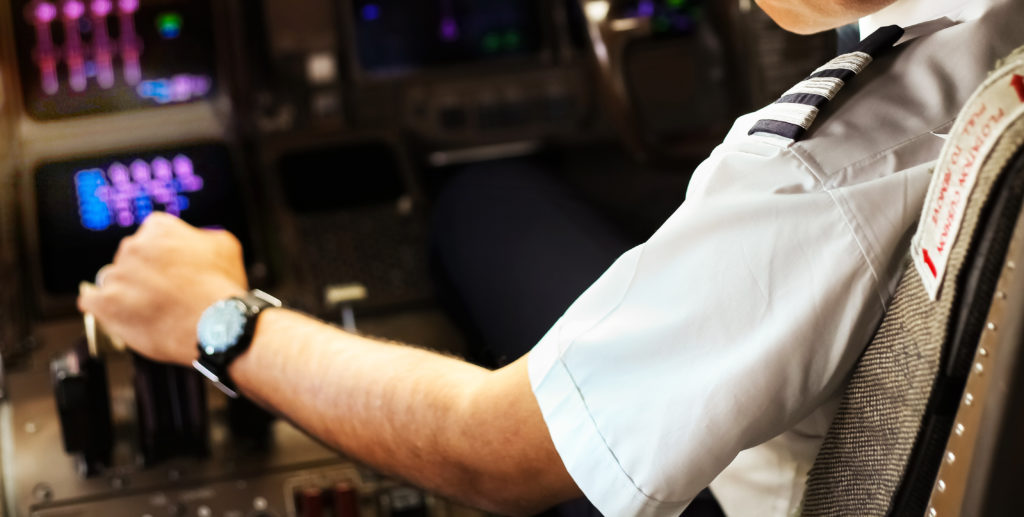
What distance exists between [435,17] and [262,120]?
0.34 m

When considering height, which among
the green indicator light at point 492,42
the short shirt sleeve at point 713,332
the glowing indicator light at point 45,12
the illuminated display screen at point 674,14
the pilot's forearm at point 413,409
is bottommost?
the pilot's forearm at point 413,409

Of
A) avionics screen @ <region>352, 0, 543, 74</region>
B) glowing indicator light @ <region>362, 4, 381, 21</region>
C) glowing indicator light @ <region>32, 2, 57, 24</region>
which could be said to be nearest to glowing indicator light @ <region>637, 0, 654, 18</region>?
avionics screen @ <region>352, 0, 543, 74</region>

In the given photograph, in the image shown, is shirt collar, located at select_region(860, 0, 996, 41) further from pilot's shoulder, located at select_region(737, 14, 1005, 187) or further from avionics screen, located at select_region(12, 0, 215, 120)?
avionics screen, located at select_region(12, 0, 215, 120)

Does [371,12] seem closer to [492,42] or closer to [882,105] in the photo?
[492,42]

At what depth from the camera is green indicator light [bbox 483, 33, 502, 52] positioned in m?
1.97

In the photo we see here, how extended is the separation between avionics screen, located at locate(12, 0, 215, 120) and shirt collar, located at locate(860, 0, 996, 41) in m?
1.20

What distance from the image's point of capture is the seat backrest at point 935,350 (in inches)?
24.6

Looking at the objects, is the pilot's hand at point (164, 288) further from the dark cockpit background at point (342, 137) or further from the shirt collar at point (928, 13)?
the shirt collar at point (928, 13)

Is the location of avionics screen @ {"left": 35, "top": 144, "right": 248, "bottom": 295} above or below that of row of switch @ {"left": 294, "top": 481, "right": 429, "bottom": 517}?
above

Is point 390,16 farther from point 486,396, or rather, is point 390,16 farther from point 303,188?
point 486,396

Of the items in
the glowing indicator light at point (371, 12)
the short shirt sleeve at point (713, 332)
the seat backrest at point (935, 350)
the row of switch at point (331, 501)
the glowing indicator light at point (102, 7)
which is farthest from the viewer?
the glowing indicator light at point (371, 12)

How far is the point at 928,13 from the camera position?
83 cm

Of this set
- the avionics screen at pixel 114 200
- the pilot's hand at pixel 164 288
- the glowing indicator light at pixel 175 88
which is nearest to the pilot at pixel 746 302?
the pilot's hand at pixel 164 288

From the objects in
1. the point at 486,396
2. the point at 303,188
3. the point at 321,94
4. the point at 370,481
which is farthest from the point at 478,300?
the point at 486,396
